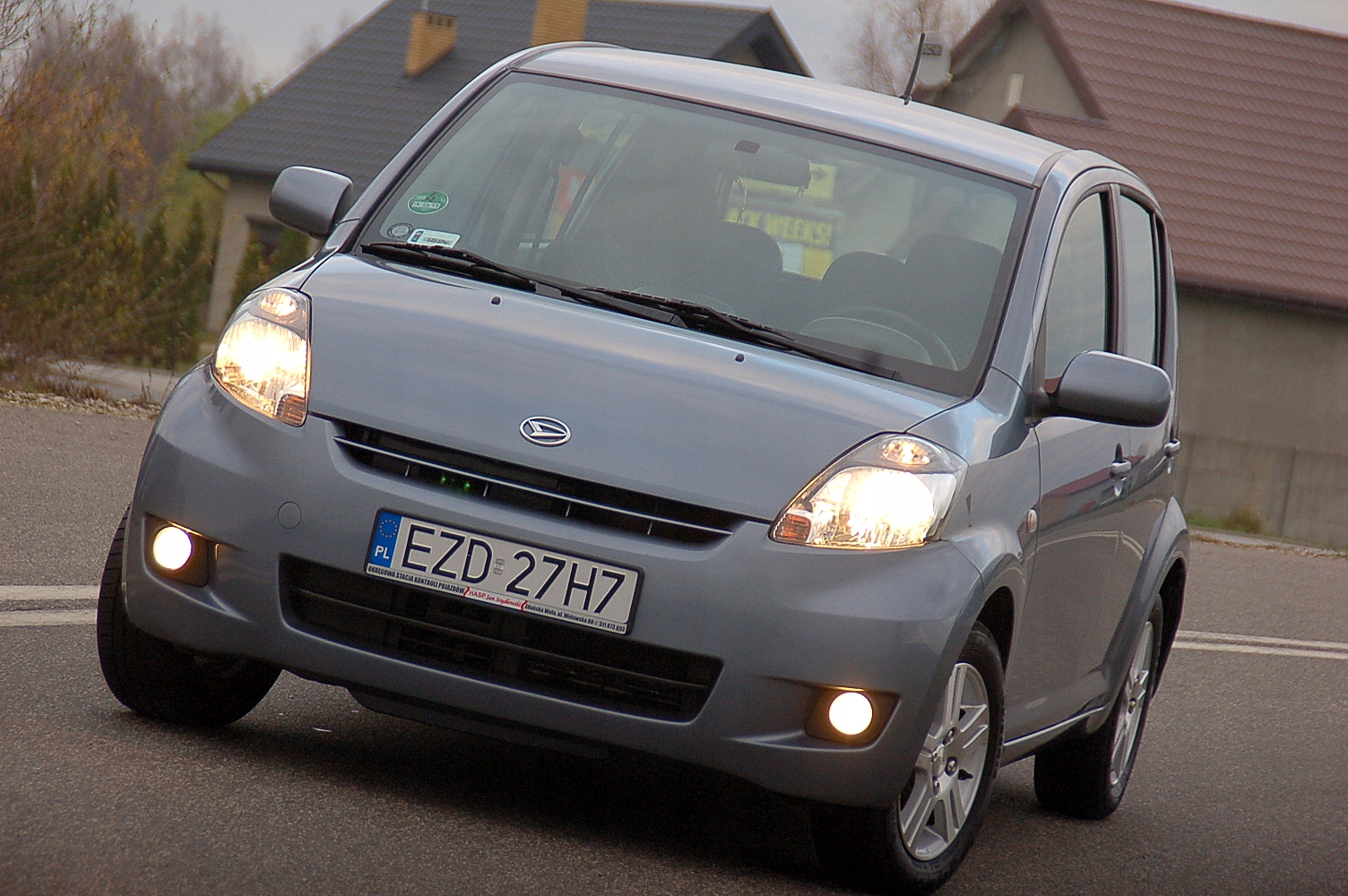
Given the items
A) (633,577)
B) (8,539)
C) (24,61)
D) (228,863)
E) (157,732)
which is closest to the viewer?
(228,863)

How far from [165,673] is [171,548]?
45 cm

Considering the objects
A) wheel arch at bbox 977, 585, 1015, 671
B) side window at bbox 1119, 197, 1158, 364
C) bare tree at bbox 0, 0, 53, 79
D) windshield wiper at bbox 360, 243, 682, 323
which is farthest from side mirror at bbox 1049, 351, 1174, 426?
bare tree at bbox 0, 0, 53, 79

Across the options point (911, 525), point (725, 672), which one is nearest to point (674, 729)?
point (725, 672)

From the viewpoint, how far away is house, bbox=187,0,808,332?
4209 cm

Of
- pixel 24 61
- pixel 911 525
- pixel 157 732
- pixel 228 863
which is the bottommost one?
pixel 24 61

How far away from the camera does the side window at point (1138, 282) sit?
5.84 m

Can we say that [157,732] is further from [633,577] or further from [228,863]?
[633,577]

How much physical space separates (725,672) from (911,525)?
1.64ft

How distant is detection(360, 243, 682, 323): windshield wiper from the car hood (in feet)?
0.33

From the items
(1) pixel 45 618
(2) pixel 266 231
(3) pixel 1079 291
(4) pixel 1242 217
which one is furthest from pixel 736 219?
(2) pixel 266 231

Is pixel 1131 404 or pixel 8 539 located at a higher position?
pixel 1131 404

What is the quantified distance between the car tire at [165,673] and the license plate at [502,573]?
628mm

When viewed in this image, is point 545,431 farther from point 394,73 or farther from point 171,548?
point 394,73

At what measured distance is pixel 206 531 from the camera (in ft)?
13.3
